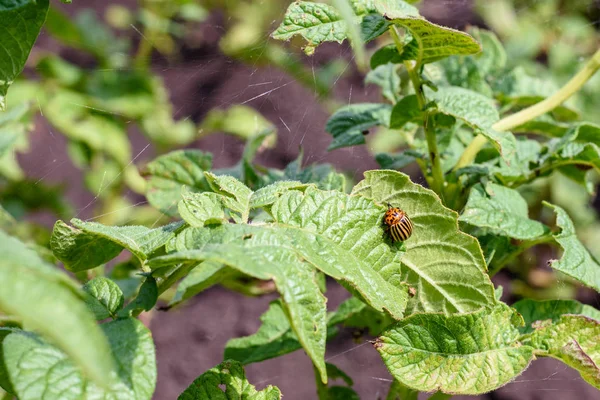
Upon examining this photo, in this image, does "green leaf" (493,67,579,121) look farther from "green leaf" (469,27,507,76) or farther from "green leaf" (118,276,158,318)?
"green leaf" (118,276,158,318)

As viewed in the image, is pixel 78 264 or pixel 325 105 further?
pixel 325 105

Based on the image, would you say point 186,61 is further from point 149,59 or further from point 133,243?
point 133,243

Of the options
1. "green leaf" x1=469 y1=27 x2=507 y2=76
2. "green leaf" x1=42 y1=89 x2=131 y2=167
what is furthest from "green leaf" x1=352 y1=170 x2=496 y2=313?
"green leaf" x1=42 y1=89 x2=131 y2=167

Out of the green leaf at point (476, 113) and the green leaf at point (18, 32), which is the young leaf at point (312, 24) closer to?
the green leaf at point (476, 113)

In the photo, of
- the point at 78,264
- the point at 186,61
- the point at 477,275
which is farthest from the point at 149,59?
the point at 477,275

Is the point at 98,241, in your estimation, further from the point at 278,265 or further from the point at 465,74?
the point at 465,74

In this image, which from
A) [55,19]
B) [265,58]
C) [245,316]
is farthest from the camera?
[245,316]

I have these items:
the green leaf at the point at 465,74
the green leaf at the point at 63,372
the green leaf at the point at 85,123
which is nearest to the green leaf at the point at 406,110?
the green leaf at the point at 465,74

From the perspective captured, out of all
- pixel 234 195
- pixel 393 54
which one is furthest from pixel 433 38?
pixel 234 195
